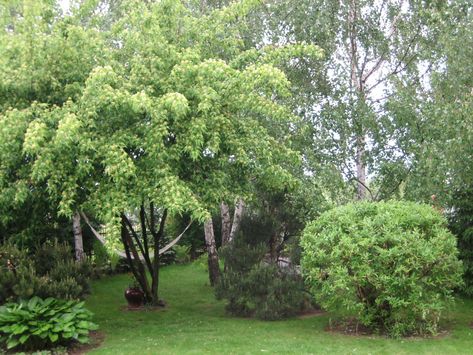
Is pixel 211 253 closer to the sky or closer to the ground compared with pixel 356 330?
closer to the sky

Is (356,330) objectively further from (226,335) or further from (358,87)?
(358,87)

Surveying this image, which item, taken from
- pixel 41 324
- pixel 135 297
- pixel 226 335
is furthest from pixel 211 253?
pixel 41 324

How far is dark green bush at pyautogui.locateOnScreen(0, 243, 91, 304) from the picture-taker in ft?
28.2

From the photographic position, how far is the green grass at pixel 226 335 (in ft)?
25.7

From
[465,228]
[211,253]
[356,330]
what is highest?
[465,228]

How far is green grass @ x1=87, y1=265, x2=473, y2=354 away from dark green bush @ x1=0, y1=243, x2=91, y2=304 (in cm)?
108

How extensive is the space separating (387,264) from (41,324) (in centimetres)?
512

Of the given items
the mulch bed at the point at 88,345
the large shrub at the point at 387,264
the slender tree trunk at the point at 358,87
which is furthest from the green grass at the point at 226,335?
the slender tree trunk at the point at 358,87

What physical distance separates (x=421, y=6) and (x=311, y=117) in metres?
3.60

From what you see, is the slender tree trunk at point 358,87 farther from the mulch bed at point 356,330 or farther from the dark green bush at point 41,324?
the dark green bush at point 41,324

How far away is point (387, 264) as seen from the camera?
802 cm

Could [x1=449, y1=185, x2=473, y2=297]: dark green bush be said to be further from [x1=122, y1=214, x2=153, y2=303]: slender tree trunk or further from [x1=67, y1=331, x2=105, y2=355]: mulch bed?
[x1=67, y1=331, x2=105, y2=355]: mulch bed

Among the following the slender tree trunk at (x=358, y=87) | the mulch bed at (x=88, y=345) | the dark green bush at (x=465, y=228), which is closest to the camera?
the mulch bed at (x=88, y=345)

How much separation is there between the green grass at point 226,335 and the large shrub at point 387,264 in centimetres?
45
